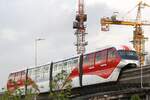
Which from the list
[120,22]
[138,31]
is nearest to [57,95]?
[120,22]

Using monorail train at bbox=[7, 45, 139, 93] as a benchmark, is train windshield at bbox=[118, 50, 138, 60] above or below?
above

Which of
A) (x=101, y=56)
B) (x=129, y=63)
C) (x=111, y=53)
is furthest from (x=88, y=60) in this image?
(x=129, y=63)

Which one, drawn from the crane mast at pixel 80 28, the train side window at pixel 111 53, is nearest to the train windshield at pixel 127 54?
the train side window at pixel 111 53

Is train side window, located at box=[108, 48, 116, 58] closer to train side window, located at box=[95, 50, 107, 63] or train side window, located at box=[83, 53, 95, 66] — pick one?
train side window, located at box=[95, 50, 107, 63]

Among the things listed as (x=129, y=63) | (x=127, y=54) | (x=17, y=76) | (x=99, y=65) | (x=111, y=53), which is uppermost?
(x=111, y=53)

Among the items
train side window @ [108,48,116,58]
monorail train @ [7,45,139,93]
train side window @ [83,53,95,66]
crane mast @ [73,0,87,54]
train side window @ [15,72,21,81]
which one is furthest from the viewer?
crane mast @ [73,0,87,54]

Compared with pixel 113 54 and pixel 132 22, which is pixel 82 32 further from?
pixel 113 54

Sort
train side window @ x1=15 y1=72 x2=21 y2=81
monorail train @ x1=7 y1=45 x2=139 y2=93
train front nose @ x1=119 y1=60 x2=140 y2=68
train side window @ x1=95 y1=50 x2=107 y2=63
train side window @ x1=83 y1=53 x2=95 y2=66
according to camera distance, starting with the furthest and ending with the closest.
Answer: train side window @ x1=15 y1=72 x2=21 y2=81 < train side window @ x1=83 y1=53 x2=95 y2=66 < train side window @ x1=95 y1=50 x2=107 y2=63 < monorail train @ x1=7 y1=45 x2=139 y2=93 < train front nose @ x1=119 y1=60 x2=140 y2=68

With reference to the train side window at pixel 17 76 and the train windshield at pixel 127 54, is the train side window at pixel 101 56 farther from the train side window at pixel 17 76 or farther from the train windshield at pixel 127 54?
the train side window at pixel 17 76

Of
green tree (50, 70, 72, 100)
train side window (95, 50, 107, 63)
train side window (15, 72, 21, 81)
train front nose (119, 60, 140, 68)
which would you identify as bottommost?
train side window (15, 72, 21, 81)

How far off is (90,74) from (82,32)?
70222 millimetres

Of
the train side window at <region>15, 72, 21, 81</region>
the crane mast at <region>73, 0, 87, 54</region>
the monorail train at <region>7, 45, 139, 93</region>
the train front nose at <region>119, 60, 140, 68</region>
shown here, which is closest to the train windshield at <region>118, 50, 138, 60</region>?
the monorail train at <region>7, 45, 139, 93</region>

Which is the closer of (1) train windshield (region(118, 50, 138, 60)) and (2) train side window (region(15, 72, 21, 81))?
(1) train windshield (region(118, 50, 138, 60))

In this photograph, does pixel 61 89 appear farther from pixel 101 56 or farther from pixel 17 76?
pixel 17 76
